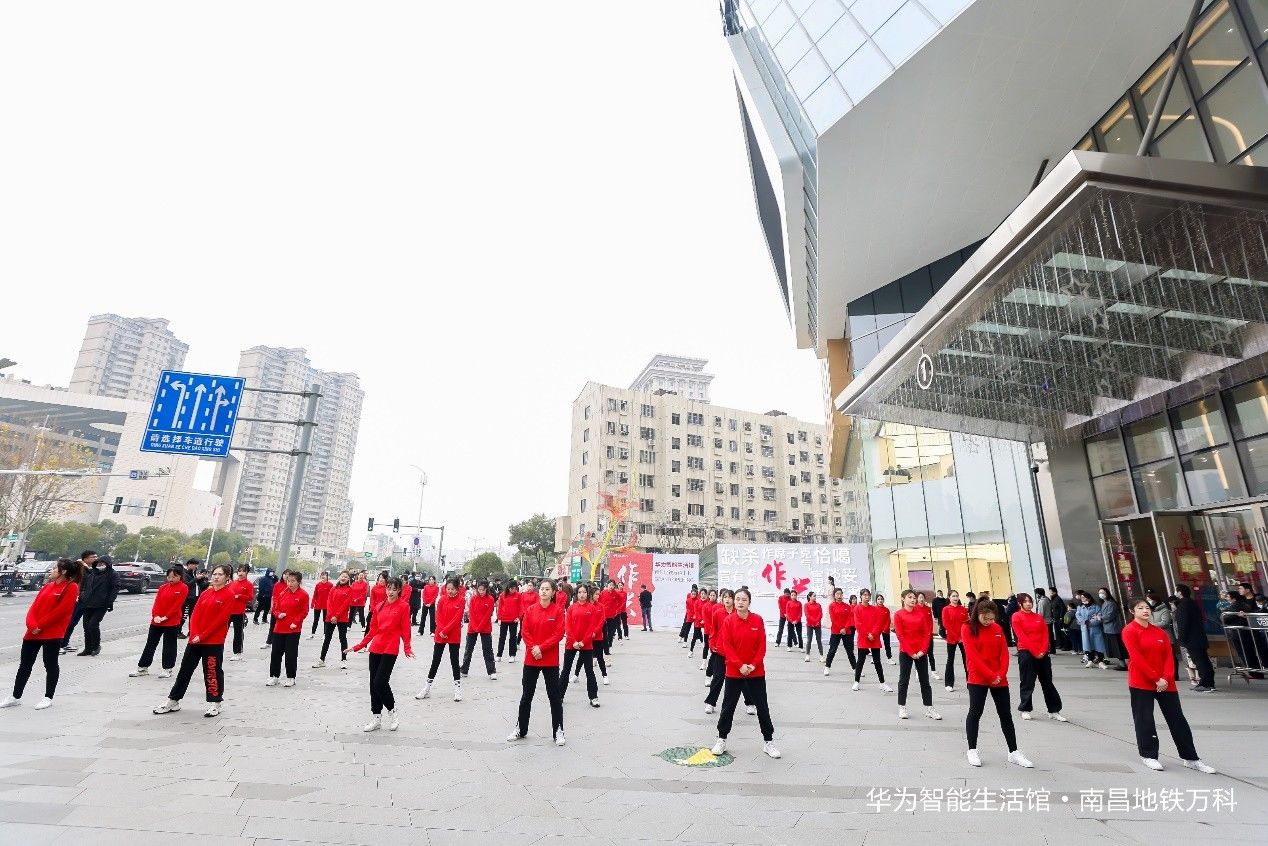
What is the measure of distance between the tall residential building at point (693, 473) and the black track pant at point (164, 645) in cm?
4866

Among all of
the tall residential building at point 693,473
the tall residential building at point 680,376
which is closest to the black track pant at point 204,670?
the tall residential building at point 693,473

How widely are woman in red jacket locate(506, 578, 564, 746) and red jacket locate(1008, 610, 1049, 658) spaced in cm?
622

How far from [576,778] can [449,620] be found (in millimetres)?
4756

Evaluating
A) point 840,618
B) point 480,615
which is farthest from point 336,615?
point 840,618

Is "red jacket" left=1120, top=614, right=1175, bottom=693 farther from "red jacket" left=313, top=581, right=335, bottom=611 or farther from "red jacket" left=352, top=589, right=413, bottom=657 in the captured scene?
"red jacket" left=313, top=581, right=335, bottom=611

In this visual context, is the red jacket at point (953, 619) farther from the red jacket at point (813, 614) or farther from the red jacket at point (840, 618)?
the red jacket at point (813, 614)

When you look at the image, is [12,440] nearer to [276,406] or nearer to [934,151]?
[934,151]

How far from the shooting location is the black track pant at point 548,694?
6449 mm

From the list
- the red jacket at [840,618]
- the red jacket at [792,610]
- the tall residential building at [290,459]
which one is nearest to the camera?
the red jacket at [840,618]

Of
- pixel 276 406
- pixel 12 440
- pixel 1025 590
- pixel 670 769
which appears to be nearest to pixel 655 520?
pixel 1025 590

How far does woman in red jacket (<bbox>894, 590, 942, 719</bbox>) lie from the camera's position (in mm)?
8094

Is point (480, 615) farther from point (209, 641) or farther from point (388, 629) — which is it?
point (209, 641)

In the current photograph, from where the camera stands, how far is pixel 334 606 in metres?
11.4

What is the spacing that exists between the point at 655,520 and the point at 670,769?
55.0 meters
